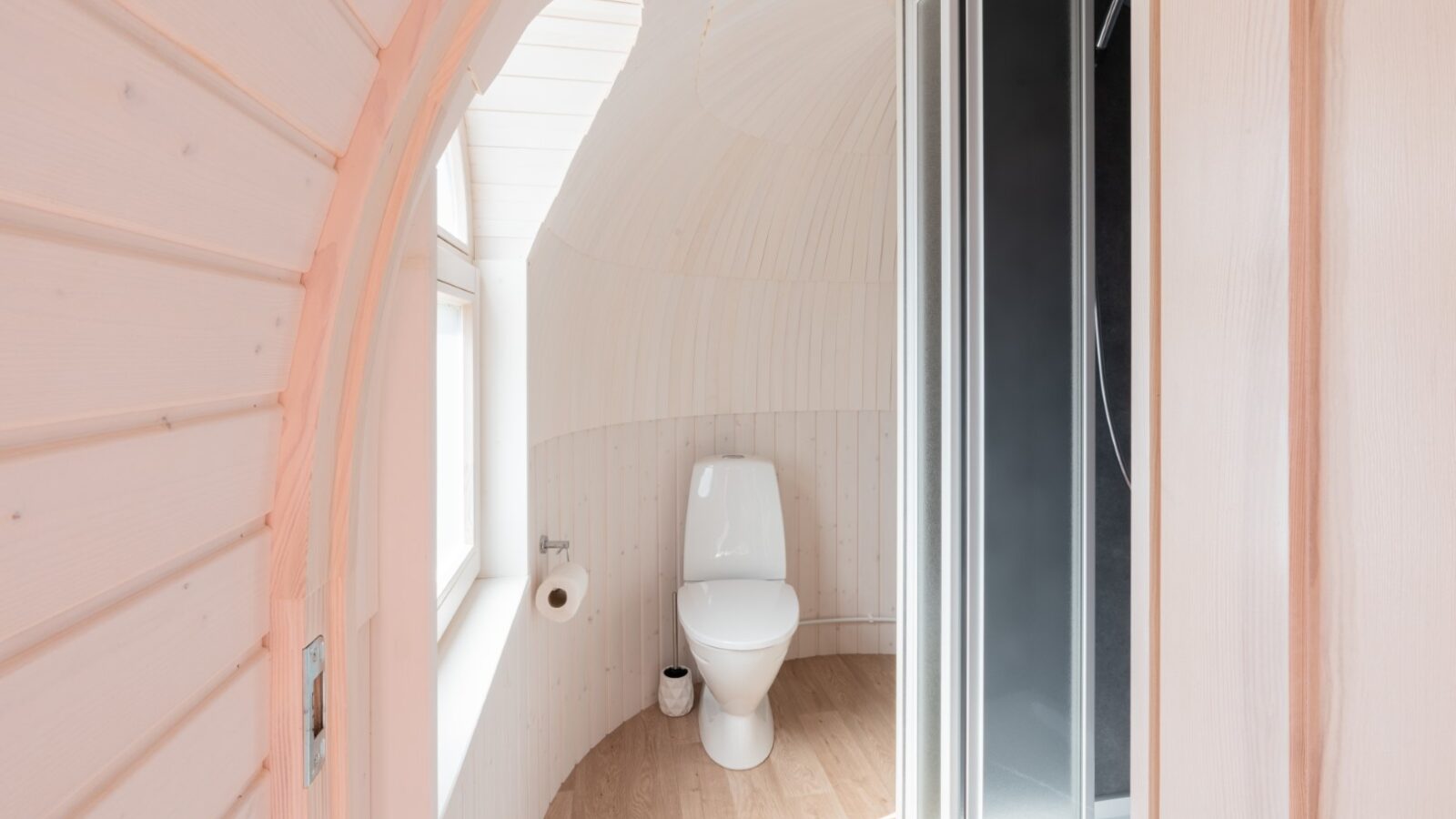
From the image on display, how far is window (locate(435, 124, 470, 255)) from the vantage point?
Answer: 177 centimetres

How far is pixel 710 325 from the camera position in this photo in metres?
3.05

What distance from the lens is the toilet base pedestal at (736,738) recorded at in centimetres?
259

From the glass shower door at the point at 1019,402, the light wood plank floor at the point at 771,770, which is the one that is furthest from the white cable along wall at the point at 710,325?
the glass shower door at the point at 1019,402

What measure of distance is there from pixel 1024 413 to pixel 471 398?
4.58 ft

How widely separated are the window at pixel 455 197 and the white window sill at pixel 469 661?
899 mm

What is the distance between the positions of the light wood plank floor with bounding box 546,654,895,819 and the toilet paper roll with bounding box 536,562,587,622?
69 centimetres

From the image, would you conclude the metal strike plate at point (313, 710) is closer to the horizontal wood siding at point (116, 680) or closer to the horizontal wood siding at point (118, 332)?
the horizontal wood siding at point (116, 680)

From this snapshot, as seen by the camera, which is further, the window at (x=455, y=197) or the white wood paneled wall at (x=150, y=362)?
the window at (x=455, y=197)

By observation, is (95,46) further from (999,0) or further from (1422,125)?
(999,0)

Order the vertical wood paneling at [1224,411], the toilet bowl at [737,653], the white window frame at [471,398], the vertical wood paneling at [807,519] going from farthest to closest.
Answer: the vertical wood paneling at [807,519] < the toilet bowl at [737,653] < the white window frame at [471,398] < the vertical wood paneling at [1224,411]

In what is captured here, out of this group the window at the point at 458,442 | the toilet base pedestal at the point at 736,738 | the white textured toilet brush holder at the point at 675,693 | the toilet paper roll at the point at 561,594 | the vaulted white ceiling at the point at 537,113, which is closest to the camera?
the vaulted white ceiling at the point at 537,113

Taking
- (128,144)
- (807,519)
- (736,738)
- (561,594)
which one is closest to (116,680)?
(128,144)

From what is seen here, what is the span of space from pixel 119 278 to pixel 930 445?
4.21 ft

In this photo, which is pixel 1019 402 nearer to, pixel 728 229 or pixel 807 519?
pixel 728 229
